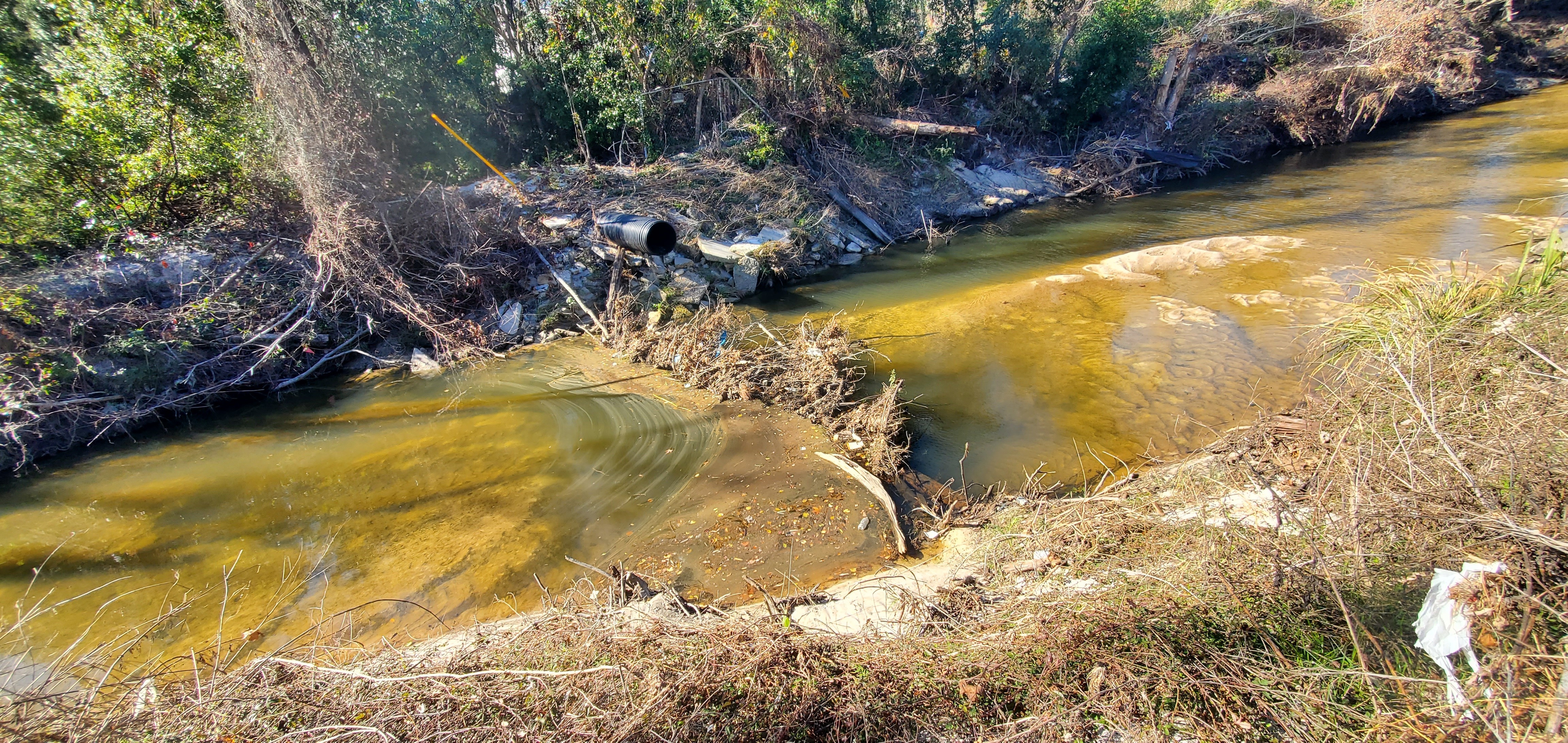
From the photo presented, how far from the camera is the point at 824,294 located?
9.09 metres

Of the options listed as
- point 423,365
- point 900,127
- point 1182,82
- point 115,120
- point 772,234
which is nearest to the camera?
point 115,120

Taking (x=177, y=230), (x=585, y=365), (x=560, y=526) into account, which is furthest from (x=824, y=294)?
(x=177, y=230)

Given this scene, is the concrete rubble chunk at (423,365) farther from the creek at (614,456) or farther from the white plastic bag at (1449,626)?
the white plastic bag at (1449,626)

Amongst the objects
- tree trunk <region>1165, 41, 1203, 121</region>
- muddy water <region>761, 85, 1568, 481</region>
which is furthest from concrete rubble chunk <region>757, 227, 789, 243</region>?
tree trunk <region>1165, 41, 1203, 121</region>

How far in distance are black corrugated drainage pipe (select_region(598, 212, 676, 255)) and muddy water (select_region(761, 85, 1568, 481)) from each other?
2.01 m

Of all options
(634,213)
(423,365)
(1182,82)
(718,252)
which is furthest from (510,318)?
(1182,82)

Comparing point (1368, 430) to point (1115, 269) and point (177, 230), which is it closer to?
point (1115, 269)

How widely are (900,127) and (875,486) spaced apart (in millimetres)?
10718

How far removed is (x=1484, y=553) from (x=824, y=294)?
24.3 feet

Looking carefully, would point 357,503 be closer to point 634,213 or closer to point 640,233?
point 640,233

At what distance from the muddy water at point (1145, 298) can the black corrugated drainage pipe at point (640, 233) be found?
6.60ft

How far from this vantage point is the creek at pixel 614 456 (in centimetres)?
412

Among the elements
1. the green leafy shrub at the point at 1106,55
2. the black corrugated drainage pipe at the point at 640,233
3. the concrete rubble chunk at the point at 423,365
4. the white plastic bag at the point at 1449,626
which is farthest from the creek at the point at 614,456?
the green leafy shrub at the point at 1106,55

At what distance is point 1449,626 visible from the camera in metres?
2.03
